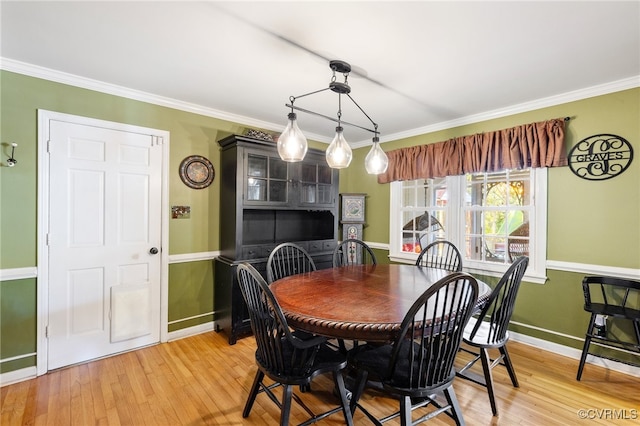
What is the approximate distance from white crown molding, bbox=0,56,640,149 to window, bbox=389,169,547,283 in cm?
64

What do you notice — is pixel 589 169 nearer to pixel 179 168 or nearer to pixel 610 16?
pixel 610 16

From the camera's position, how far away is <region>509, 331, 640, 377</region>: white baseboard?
2.38m

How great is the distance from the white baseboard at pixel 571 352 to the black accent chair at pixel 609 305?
13 centimetres

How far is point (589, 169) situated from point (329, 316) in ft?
9.11

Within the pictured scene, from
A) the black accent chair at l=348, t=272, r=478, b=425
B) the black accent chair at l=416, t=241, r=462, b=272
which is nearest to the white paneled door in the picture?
the black accent chair at l=348, t=272, r=478, b=425

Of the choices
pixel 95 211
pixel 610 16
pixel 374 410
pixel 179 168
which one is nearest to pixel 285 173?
pixel 179 168

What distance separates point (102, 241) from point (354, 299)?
2.34 m

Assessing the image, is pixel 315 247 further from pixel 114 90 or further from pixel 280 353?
pixel 114 90

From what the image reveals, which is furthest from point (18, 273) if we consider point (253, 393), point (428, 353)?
point (428, 353)

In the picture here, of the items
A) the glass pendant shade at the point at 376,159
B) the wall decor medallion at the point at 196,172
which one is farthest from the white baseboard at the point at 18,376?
the glass pendant shade at the point at 376,159

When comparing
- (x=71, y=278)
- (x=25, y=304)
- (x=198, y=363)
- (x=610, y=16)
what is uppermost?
(x=610, y=16)

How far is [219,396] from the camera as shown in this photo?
2066mm

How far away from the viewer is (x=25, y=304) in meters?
2.28

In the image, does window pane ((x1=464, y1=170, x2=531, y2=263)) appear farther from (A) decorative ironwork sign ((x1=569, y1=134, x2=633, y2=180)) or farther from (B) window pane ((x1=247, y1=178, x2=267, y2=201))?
(B) window pane ((x1=247, y1=178, x2=267, y2=201))
